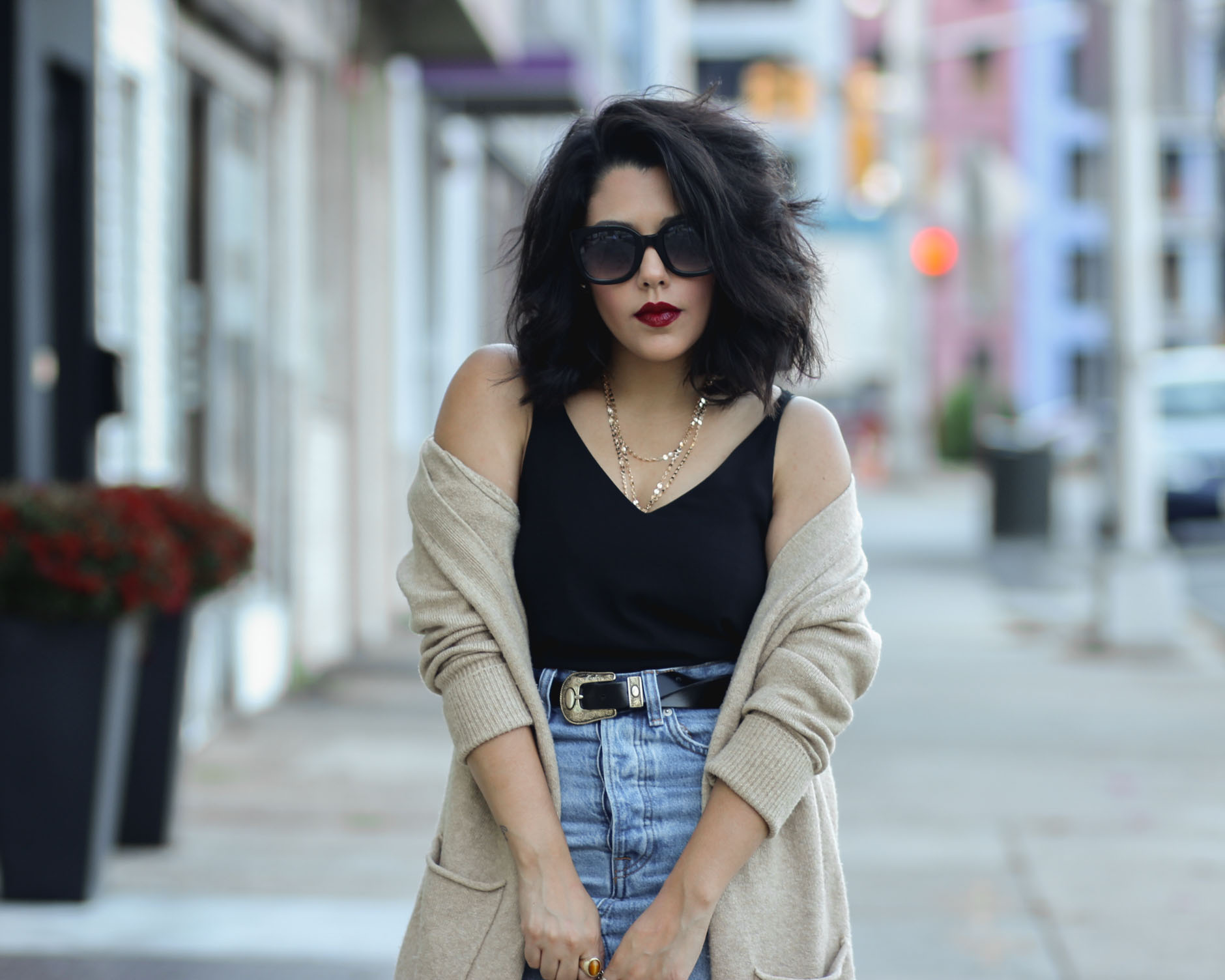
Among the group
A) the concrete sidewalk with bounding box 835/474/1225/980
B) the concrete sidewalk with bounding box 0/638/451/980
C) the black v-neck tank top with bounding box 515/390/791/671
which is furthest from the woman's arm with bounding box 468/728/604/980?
the concrete sidewalk with bounding box 835/474/1225/980

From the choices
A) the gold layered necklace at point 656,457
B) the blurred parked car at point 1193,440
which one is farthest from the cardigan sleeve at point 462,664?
the blurred parked car at point 1193,440

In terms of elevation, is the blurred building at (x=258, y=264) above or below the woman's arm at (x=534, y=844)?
above

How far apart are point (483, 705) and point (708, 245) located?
0.65m

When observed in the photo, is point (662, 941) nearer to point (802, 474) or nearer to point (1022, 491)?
point (802, 474)

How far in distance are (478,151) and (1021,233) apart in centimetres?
4169

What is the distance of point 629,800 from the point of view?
215 cm

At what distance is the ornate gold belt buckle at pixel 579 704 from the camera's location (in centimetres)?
215

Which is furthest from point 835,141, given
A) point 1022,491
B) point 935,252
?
point 1022,491

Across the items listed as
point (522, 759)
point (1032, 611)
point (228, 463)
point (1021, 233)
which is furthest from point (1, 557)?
point (1021, 233)

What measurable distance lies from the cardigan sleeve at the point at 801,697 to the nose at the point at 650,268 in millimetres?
417

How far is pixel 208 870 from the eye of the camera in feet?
17.0

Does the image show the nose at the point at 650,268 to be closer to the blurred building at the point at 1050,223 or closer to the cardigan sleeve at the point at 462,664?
the cardigan sleeve at the point at 462,664

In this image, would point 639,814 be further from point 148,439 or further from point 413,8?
point 413,8

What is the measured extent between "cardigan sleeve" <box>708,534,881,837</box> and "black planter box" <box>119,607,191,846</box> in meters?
3.28
